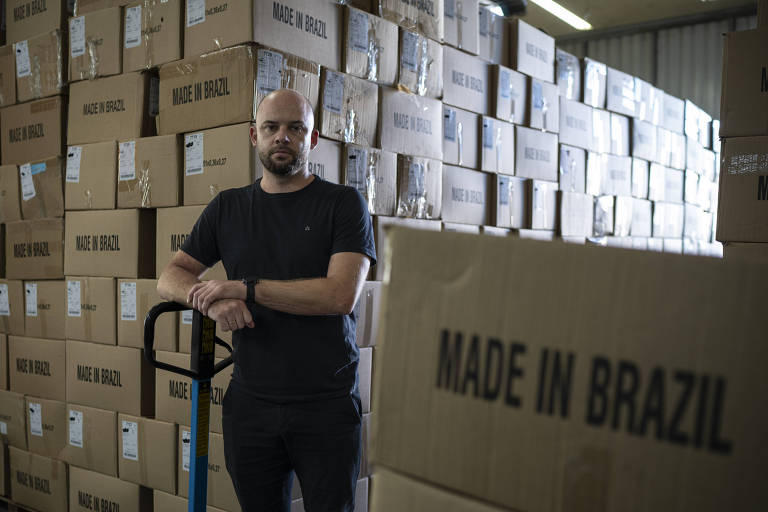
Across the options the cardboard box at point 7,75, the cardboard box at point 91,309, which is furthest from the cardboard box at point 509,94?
the cardboard box at point 7,75

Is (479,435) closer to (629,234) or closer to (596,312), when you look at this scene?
(596,312)

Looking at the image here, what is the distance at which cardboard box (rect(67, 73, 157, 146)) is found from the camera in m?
2.68

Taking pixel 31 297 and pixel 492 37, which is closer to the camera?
pixel 31 297

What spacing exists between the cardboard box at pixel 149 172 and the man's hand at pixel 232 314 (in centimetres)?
96

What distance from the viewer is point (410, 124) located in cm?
293

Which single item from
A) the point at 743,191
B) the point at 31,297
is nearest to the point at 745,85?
the point at 743,191

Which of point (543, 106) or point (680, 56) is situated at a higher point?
point (680, 56)

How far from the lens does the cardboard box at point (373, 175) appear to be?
8.65ft

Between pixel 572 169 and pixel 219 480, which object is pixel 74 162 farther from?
pixel 572 169

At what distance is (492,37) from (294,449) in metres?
2.67

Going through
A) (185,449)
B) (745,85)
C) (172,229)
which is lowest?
(185,449)

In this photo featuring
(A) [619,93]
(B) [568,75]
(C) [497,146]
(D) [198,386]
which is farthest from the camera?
(A) [619,93]

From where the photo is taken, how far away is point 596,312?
590 mm

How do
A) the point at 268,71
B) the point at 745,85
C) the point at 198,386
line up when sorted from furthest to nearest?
the point at 268,71, the point at 198,386, the point at 745,85
